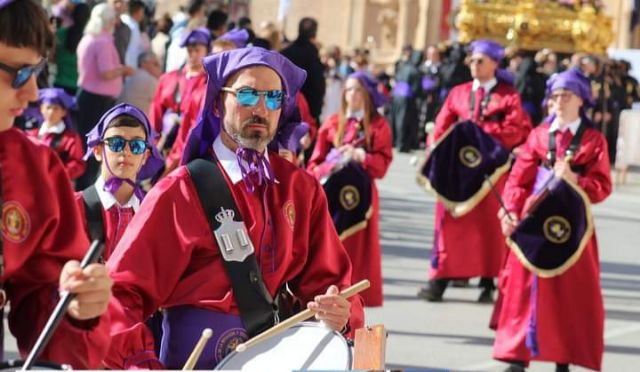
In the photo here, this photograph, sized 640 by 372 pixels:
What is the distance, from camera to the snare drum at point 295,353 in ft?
13.8

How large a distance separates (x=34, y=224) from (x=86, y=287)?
0.25 m

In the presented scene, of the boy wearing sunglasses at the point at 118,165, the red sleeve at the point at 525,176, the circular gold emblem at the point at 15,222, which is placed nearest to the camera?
the circular gold emblem at the point at 15,222

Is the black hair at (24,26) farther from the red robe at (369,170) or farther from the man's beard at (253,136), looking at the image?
the red robe at (369,170)

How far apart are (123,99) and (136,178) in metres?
7.49

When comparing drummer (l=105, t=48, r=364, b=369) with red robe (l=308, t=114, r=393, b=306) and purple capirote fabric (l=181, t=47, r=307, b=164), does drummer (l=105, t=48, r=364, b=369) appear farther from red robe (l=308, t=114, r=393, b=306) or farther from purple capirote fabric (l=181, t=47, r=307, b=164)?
red robe (l=308, t=114, r=393, b=306)

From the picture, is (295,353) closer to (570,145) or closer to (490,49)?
(570,145)

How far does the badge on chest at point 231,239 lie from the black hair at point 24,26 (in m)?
1.29

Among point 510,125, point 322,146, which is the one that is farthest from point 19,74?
point 510,125

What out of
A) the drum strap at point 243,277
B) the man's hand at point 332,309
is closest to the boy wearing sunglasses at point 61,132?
the drum strap at point 243,277

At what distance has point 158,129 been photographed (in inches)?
463

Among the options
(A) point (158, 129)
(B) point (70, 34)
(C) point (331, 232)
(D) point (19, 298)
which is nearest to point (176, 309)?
(C) point (331, 232)

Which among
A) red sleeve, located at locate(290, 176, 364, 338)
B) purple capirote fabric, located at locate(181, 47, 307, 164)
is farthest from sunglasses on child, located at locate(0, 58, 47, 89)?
red sleeve, located at locate(290, 176, 364, 338)

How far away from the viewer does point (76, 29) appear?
1474 cm

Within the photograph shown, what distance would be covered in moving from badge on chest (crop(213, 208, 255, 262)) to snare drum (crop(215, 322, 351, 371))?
0.46 metres
